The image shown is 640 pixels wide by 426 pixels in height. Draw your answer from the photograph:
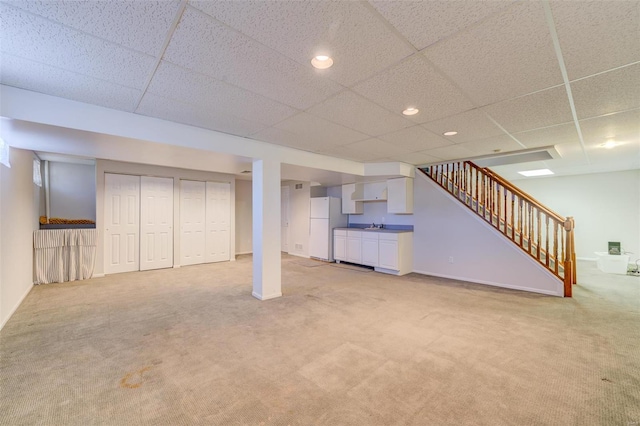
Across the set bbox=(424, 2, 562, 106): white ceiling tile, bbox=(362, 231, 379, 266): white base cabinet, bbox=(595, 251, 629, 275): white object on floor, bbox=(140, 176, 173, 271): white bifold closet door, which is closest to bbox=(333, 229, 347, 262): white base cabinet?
bbox=(362, 231, 379, 266): white base cabinet

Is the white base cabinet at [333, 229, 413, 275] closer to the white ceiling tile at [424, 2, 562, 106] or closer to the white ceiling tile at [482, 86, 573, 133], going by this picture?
the white ceiling tile at [482, 86, 573, 133]

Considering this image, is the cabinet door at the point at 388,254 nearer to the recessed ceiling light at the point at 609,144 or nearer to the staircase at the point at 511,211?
the staircase at the point at 511,211

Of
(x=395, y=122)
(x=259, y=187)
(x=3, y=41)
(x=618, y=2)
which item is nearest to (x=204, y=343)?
(x=259, y=187)

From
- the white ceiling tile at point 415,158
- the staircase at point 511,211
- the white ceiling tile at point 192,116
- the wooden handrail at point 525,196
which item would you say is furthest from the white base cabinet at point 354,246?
the white ceiling tile at point 192,116

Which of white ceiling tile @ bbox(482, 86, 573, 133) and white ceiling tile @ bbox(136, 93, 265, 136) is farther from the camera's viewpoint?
white ceiling tile @ bbox(136, 93, 265, 136)

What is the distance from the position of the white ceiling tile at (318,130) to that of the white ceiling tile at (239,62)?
516 millimetres

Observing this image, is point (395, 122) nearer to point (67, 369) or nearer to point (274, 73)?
point (274, 73)

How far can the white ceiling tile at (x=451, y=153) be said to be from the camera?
167 inches

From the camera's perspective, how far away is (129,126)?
2838 mm

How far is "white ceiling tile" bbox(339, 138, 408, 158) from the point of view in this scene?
3922mm

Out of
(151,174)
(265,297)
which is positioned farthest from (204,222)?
(265,297)

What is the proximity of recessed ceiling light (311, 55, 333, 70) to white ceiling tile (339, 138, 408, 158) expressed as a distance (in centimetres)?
199

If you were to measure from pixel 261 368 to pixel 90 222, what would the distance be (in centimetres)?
543

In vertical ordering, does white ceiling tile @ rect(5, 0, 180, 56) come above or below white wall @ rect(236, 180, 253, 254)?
above
